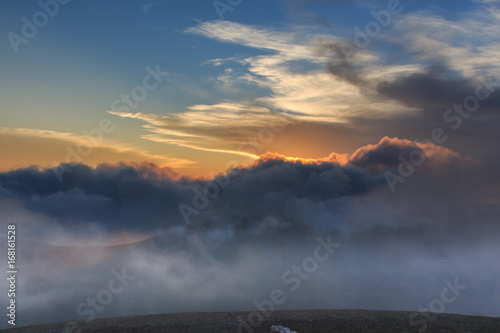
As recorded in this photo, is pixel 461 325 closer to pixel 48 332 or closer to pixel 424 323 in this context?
pixel 424 323

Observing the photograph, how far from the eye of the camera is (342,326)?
4725 centimetres

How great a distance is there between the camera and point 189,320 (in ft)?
168

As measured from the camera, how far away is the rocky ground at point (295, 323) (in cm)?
4581

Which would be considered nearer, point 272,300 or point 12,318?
point 12,318

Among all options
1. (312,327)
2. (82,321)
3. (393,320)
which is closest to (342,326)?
(312,327)

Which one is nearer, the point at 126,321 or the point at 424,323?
the point at 424,323

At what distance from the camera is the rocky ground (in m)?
45.8

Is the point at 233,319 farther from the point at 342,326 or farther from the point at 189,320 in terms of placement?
the point at 342,326

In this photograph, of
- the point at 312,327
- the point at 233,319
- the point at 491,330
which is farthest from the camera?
the point at 233,319

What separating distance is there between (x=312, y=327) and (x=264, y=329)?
6.46 meters

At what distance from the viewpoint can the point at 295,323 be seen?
48.2 m

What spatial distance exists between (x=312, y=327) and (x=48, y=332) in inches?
1402

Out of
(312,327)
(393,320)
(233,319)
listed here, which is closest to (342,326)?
(312,327)

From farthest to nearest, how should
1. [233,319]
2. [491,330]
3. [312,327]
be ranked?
1. [233,319]
2. [312,327]
3. [491,330]
